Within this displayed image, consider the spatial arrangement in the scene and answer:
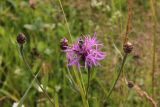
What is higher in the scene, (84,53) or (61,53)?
(84,53)

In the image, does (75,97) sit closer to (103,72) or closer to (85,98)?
(103,72)

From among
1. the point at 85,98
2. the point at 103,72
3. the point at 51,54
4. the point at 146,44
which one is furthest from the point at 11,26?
the point at 85,98

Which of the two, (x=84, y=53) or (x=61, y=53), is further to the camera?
(x=61, y=53)

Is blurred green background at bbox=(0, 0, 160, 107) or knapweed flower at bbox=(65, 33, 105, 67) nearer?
knapweed flower at bbox=(65, 33, 105, 67)

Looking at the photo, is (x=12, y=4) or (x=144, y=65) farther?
(x=12, y=4)
